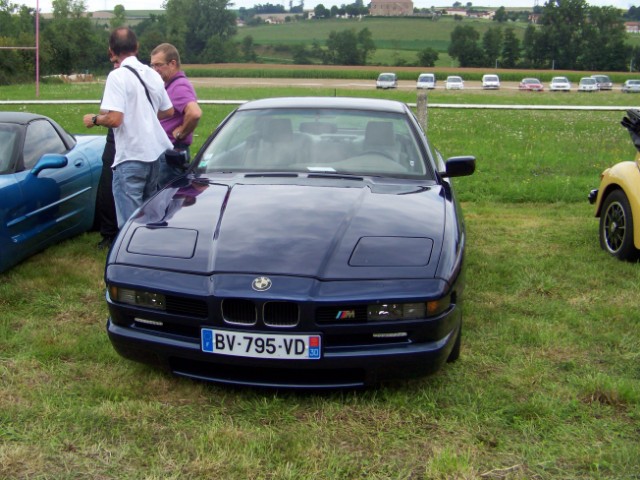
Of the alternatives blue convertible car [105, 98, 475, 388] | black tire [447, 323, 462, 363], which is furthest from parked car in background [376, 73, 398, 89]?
black tire [447, 323, 462, 363]

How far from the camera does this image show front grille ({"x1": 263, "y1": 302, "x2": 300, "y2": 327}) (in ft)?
10.1

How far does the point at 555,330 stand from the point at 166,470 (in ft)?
8.25

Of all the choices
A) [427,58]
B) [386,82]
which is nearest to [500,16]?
[427,58]

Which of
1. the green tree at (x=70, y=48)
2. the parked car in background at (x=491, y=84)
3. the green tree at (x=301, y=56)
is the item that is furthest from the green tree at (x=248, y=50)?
the parked car in background at (x=491, y=84)

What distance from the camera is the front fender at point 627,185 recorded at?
546cm

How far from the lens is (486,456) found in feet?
9.41

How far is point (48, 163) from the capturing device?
212 inches

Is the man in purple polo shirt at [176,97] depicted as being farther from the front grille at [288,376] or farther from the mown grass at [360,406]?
the front grille at [288,376]

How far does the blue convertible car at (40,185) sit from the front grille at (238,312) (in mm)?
2597

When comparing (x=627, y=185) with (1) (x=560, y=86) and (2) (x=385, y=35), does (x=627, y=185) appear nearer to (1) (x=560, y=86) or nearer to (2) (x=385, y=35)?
(1) (x=560, y=86)

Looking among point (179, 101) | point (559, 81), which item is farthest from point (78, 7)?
point (179, 101)

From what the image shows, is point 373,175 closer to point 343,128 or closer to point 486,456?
point 343,128

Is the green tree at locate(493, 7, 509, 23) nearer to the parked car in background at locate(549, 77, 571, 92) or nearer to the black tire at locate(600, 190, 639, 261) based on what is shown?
the parked car in background at locate(549, 77, 571, 92)

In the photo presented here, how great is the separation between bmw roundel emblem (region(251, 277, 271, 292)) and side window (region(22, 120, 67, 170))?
3.15 m
